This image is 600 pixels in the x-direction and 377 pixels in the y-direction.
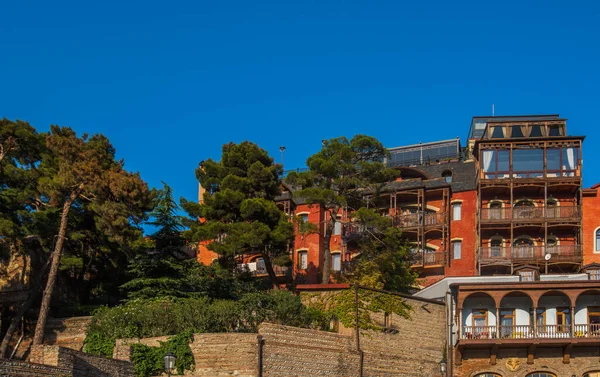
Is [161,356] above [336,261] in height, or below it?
below

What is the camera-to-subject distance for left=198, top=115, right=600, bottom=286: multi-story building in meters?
48.3

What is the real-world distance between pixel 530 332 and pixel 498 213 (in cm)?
1089

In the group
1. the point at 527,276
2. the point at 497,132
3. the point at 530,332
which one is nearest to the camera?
the point at 530,332

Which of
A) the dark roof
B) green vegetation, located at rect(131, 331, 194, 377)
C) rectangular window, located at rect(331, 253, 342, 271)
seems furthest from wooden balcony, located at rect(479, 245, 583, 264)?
green vegetation, located at rect(131, 331, 194, 377)

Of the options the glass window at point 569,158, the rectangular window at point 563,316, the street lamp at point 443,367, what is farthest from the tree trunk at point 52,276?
the glass window at point 569,158

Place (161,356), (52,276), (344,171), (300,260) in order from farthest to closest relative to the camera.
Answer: (300,260)
(344,171)
(52,276)
(161,356)

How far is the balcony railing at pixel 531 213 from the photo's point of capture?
48.4 meters

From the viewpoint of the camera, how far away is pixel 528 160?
4931 cm

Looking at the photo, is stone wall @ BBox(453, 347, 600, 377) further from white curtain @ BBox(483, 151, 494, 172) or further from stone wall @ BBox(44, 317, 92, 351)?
stone wall @ BBox(44, 317, 92, 351)

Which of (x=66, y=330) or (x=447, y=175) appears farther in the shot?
(x=447, y=175)

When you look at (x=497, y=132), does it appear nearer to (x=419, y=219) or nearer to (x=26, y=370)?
(x=419, y=219)

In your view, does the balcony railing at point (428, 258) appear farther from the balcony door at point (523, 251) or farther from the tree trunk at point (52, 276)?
the tree trunk at point (52, 276)

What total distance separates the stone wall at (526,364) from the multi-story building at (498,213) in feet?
25.9

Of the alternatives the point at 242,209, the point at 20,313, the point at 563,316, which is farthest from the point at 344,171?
the point at 20,313
